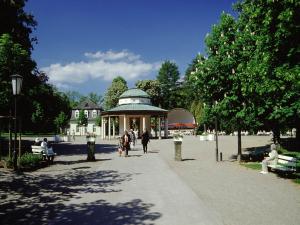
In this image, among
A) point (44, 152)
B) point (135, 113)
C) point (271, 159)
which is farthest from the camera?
point (135, 113)

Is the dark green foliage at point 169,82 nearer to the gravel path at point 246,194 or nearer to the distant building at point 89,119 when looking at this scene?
the distant building at point 89,119

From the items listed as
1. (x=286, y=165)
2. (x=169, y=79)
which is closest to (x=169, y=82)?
(x=169, y=79)

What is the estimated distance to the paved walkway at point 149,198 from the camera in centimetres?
771

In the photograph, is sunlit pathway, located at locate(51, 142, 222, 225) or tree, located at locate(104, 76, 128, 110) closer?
sunlit pathway, located at locate(51, 142, 222, 225)

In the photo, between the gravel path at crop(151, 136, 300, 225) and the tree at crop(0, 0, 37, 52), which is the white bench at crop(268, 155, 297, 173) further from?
the tree at crop(0, 0, 37, 52)

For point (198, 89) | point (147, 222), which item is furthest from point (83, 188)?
point (198, 89)

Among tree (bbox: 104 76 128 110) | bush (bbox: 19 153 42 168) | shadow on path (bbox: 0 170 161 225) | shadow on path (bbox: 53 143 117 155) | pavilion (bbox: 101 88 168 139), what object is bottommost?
shadow on path (bbox: 0 170 161 225)

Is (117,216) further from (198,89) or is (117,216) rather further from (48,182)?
(198,89)

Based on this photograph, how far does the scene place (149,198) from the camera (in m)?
9.79

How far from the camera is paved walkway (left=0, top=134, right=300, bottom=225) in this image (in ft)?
25.3

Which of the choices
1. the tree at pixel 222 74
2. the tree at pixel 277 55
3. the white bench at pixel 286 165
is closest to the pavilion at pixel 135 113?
the tree at pixel 222 74

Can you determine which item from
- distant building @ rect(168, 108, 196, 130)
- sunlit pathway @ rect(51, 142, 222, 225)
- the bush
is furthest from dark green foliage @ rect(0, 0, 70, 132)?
distant building @ rect(168, 108, 196, 130)

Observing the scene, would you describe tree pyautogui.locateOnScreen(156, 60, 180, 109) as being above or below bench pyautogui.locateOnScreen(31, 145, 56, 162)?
above

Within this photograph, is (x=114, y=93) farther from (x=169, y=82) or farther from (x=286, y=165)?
(x=286, y=165)
